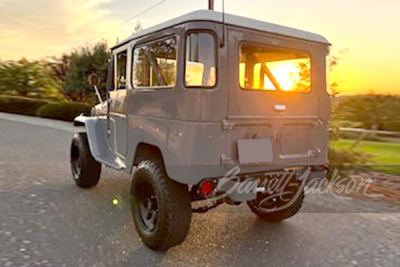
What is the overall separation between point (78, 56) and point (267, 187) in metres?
19.7

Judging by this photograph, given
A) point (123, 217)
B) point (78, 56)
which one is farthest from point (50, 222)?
point (78, 56)

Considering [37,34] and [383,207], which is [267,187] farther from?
[37,34]

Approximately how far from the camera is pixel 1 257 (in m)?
3.28

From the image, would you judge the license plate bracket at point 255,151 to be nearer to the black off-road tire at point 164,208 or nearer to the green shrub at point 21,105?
the black off-road tire at point 164,208

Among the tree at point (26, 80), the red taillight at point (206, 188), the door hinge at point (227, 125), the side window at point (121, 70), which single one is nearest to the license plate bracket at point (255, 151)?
the door hinge at point (227, 125)

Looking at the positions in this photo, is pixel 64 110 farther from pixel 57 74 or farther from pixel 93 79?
pixel 93 79

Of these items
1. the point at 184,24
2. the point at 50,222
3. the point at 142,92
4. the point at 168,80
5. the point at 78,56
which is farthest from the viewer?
the point at 78,56

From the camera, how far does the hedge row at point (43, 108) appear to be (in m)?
17.2

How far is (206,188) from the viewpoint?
3.21 m

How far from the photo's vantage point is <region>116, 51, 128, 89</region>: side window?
4.59 meters

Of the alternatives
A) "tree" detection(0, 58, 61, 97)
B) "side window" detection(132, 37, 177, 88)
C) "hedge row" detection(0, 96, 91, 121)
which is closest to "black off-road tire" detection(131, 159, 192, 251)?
"side window" detection(132, 37, 177, 88)

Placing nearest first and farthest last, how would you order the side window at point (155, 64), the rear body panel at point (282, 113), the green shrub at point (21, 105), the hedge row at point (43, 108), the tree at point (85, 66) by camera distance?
1. the rear body panel at point (282, 113)
2. the side window at point (155, 64)
3. the hedge row at point (43, 108)
4. the green shrub at point (21, 105)
5. the tree at point (85, 66)

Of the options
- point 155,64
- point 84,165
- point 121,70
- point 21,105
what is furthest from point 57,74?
point 155,64

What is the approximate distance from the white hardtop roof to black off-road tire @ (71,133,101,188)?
7.14 feet
